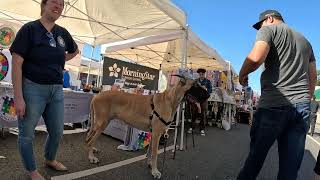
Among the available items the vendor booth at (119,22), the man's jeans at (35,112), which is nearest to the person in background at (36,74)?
the man's jeans at (35,112)

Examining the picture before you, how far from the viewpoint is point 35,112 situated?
3736 millimetres

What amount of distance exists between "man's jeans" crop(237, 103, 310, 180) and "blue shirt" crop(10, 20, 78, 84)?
226 cm

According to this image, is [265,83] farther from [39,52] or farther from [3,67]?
[3,67]

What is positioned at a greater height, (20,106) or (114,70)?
(114,70)

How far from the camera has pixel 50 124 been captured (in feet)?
13.5

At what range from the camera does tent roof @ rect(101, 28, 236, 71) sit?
11.1 meters

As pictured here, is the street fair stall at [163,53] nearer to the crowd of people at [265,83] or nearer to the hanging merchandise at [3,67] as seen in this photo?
the hanging merchandise at [3,67]

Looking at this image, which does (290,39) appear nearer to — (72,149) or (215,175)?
(215,175)

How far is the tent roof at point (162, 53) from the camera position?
36.3 ft

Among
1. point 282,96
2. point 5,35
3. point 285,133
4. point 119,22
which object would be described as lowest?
point 285,133

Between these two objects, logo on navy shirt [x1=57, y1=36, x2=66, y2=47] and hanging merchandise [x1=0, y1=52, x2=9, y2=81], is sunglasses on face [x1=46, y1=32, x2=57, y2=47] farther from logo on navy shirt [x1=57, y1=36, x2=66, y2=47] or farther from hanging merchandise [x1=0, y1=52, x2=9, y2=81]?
hanging merchandise [x1=0, y1=52, x2=9, y2=81]

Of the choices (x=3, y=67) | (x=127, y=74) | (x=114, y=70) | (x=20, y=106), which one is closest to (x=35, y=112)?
(x=20, y=106)

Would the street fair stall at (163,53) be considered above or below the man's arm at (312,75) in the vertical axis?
above

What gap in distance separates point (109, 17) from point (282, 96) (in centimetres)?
682
